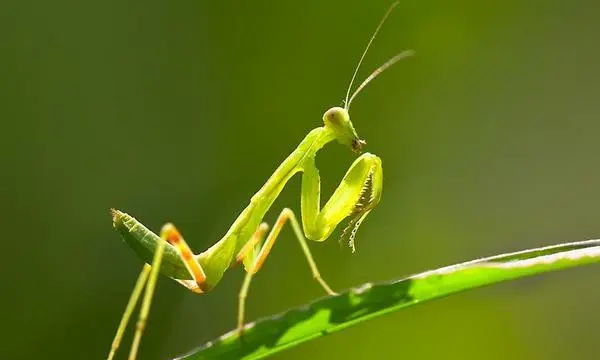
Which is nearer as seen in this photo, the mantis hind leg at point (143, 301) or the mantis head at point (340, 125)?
the mantis hind leg at point (143, 301)

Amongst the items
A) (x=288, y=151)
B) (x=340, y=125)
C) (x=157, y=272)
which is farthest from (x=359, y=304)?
(x=288, y=151)

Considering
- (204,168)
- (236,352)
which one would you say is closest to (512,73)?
(204,168)

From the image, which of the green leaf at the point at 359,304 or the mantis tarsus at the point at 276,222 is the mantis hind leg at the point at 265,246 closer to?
the mantis tarsus at the point at 276,222

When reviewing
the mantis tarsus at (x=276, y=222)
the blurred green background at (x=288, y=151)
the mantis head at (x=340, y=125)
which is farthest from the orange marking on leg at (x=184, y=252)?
the blurred green background at (x=288, y=151)

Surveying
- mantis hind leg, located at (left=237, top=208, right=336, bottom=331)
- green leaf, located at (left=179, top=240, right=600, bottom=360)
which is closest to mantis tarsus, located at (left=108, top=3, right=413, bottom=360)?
mantis hind leg, located at (left=237, top=208, right=336, bottom=331)

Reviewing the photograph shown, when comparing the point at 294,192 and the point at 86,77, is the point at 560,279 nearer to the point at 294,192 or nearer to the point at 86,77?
the point at 294,192

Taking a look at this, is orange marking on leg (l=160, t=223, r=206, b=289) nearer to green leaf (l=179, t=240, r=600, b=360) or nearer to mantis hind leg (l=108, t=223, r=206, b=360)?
mantis hind leg (l=108, t=223, r=206, b=360)
